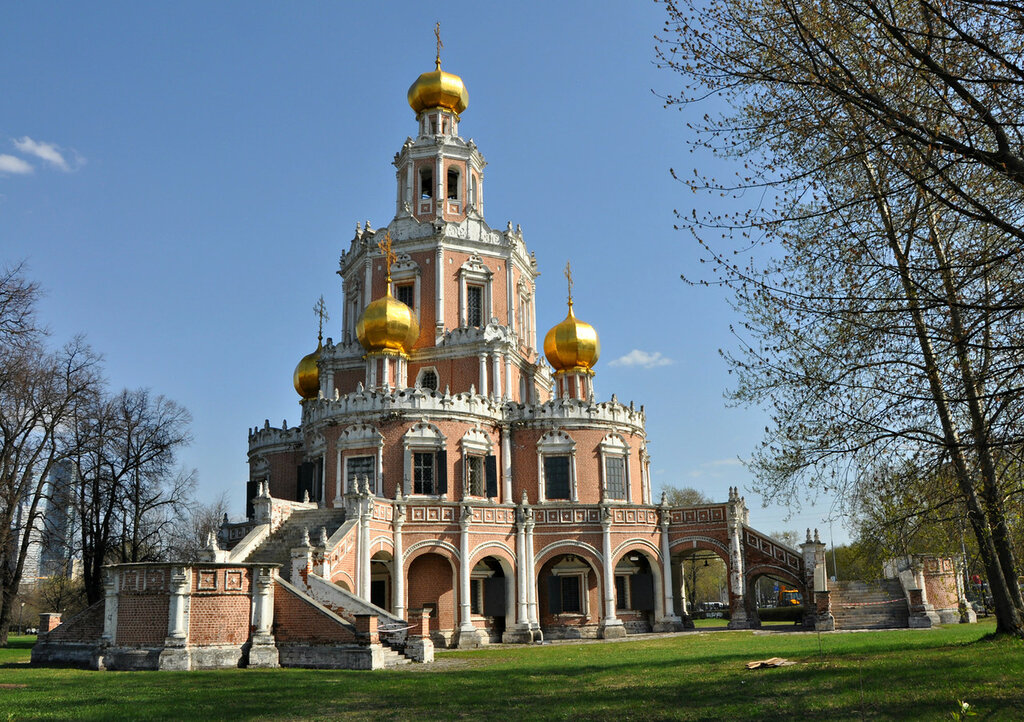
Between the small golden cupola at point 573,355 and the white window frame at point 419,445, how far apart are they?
7847mm

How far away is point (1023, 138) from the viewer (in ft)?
29.2

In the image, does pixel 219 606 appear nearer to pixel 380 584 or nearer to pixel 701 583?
pixel 380 584

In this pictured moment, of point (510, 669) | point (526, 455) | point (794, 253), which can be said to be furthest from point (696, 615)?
point (794, 253)

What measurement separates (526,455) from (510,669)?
17.0m

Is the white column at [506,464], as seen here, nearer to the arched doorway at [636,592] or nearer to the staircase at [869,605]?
the arched doorway at [636,592]

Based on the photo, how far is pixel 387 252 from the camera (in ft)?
127

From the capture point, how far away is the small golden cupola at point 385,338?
35156 millimetres

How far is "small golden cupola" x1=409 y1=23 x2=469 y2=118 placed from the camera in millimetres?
43156

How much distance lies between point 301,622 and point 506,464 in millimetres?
15547

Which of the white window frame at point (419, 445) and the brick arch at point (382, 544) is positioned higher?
the white window frame at point (419, 445)

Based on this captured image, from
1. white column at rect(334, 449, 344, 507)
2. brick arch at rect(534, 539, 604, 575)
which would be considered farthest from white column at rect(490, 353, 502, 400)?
white column at rect(334, 449, 344, 507)

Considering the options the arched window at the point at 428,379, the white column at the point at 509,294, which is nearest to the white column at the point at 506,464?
the arched window at the point at 428,379

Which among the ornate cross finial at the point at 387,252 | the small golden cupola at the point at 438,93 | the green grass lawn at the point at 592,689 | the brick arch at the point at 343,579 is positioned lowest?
the green grass lawn at the point at 592,689

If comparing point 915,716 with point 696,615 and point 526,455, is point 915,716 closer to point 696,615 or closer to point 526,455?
point 526,455
